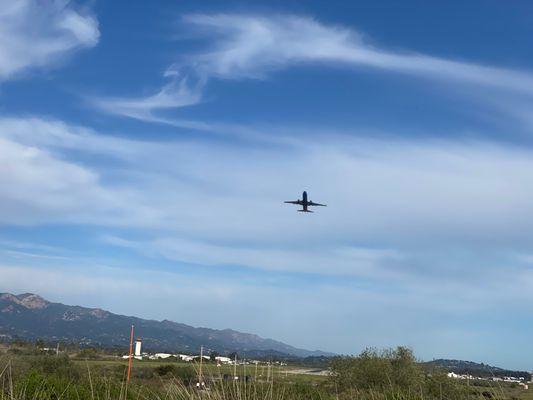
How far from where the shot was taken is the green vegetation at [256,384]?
771 cm

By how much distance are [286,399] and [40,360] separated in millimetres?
46123

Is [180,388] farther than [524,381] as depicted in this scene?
No

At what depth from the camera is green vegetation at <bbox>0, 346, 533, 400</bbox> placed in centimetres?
771

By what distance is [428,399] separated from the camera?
8617mm

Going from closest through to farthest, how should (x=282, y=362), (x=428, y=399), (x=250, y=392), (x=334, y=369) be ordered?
1. (x=250, y=392)
2. (x=428, y=399)
3. (x=282, y=362)
4. (x=334, y=369)

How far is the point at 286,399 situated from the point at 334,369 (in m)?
39.2

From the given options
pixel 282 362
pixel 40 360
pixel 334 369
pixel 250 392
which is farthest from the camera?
pixel 40 360

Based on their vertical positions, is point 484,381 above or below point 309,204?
below

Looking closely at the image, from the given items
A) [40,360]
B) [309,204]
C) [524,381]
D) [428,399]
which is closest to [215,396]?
[428,399]

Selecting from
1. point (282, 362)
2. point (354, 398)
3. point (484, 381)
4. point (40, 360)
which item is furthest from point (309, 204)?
point (40, 360)

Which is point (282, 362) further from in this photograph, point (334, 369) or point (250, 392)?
point (334, 369)

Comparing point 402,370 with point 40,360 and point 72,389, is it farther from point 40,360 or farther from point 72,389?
point 72,389

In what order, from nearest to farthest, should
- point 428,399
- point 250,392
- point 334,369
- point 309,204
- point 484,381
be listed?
point 484,381 → point 250,392 → point 428,399 → point 309,204 → point 334,369

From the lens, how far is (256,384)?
8508mm
